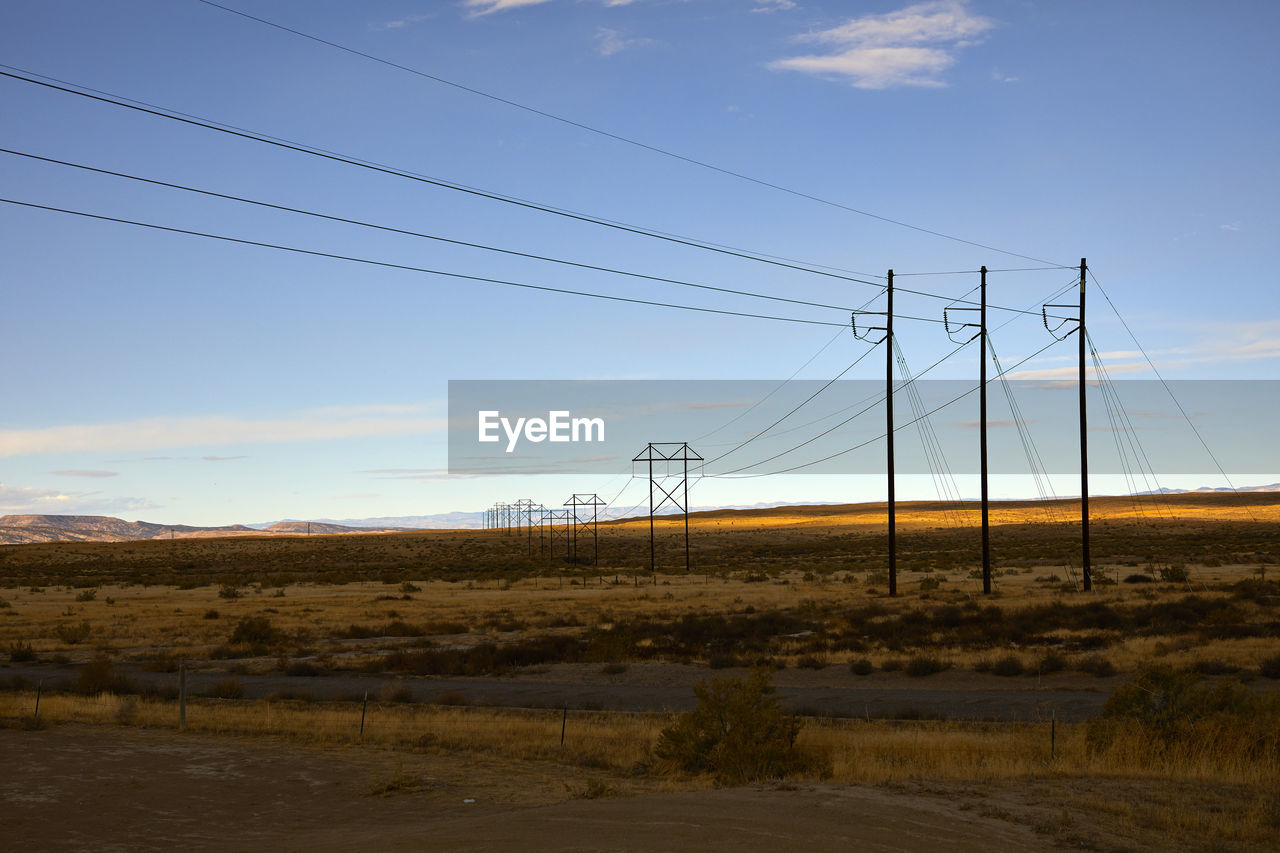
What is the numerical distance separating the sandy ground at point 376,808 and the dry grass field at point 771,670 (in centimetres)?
44

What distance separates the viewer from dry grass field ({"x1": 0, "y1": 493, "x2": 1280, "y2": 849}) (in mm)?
15625

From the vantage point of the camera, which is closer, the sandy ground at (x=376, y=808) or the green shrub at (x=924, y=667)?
the sandy ground at (x=376, y=808)

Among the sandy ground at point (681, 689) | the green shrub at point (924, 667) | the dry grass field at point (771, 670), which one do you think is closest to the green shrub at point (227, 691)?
the dry grass field at point (771, 670)

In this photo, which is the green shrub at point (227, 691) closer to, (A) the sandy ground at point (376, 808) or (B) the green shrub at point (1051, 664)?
(A) the sandy ground at point (376, 808)

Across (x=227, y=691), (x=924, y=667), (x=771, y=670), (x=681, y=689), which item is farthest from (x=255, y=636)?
(x=771, y=670)

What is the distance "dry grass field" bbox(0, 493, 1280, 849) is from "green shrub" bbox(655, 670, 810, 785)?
17.0 inches

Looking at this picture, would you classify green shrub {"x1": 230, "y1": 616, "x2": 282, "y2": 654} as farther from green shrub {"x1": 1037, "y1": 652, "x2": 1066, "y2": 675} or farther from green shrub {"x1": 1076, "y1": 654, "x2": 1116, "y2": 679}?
green shrub {"x1": 1076, "y1": 654, "x2": 1116, "y2": 679}

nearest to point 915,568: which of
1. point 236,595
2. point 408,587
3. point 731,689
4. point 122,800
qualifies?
point 408,587

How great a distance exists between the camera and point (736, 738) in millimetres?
17906

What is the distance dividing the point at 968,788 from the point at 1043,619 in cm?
2914

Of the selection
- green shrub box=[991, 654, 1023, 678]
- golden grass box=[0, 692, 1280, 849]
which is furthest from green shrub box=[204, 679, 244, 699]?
green shrub box=[991, 654, 1023, 678]

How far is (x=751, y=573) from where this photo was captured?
88500 millimetres

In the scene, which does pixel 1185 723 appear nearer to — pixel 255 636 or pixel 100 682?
pixel 100 682

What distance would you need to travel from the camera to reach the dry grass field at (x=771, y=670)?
51.3ft
